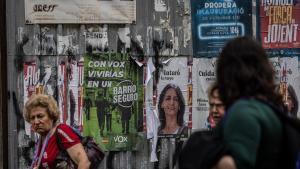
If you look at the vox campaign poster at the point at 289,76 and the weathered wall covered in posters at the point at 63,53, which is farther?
the vox campaign poster at the point at 289,76

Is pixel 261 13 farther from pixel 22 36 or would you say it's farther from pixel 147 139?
pixel 22 36

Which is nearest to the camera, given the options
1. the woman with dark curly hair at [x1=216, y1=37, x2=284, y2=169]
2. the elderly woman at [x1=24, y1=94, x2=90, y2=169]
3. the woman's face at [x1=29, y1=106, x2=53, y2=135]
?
the woman with dark curly hair at [x1=216, y1=37, x2=284, y2=169]

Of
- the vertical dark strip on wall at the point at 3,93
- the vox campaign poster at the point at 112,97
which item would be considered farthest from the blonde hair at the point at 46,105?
the vertical dark strip on wall at the point at 3,93

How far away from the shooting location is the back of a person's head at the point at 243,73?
254 cm

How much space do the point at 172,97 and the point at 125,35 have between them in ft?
2.74

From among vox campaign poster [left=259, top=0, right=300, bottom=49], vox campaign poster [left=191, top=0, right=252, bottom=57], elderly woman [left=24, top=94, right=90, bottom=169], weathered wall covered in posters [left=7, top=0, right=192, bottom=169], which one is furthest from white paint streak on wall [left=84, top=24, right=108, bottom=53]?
elderly woman [left=24, top=94, right=90, bottom=169]

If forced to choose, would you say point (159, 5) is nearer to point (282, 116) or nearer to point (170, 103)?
point (170, 103)

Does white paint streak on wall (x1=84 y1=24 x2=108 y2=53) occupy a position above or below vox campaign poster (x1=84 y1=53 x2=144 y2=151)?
above

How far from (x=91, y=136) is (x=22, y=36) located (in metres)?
1.29

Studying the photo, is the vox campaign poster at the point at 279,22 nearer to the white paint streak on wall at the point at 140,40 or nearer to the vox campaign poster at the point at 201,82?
the vox campaign poster at the point at 201,82

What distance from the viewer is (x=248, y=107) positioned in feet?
8.05

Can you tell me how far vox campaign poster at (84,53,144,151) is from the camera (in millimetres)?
6543

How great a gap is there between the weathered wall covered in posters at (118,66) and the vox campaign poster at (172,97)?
1 centimetres

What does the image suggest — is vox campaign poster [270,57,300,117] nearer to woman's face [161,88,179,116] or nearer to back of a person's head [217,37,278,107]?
woman's face [161,88,179,116]
